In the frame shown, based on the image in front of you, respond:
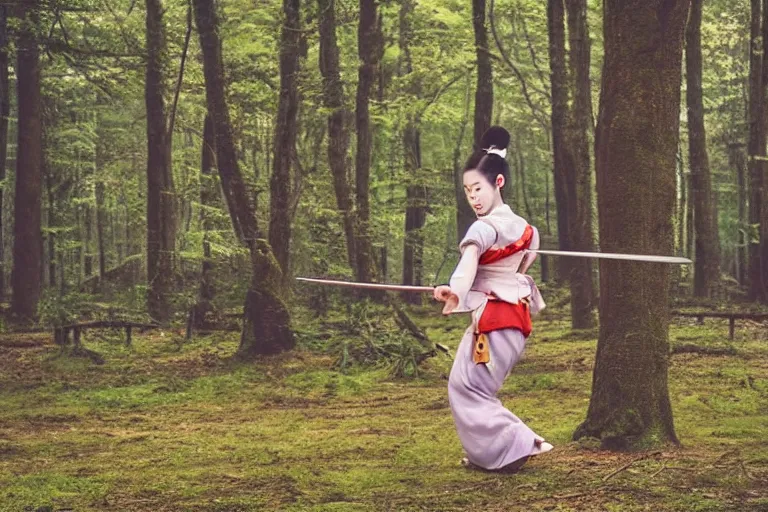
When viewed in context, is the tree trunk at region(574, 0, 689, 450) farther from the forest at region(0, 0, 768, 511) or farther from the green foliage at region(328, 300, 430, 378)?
the green foliage at region(328, 300, 430, 378)

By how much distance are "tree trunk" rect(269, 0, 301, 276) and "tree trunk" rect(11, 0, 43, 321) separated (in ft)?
24.9

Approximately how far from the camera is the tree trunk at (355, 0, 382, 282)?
18.5 m

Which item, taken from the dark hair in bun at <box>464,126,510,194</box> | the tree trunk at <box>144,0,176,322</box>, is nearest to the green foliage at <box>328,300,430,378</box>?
the tree trunk at <box>144,0,176,322</box>

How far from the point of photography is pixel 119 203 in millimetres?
42250

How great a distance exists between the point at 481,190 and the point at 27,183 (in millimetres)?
15926

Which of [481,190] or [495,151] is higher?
[495,151]

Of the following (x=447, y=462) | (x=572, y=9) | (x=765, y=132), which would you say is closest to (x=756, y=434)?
(x=447, y=462)

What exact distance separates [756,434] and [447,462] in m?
2.93

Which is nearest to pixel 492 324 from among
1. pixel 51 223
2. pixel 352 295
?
pixel 352 295

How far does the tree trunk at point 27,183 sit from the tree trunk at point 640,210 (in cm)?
1622

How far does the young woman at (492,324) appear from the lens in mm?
6938

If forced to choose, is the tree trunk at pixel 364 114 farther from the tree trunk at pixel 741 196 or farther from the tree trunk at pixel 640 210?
the tree trunk at pixel 741 196

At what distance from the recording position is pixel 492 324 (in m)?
Result: 7.02

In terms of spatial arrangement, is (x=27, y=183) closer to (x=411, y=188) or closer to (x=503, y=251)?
(x=411, y=188)
